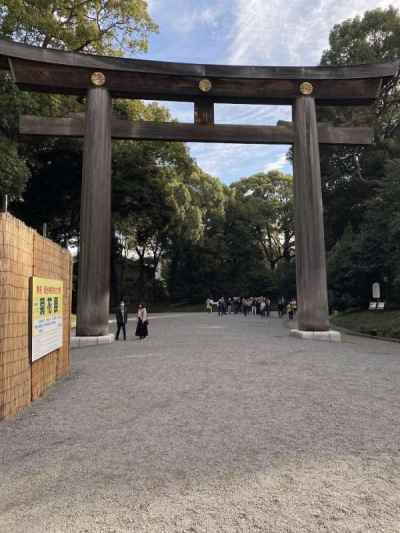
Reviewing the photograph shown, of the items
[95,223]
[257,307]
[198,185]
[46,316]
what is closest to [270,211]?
[198,185]

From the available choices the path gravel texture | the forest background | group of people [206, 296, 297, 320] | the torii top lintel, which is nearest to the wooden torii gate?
the torii top lintel

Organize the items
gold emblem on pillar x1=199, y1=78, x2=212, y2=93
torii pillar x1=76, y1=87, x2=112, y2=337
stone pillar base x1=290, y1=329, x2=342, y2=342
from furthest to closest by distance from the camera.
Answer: gold emblem on pillar x1=199, y1=78, x2=212, y2=93
stone pillar base x1=290, y1=329, x2=342, y2=342
torii pillar x1=76, y1=87, x2=112, y2=337

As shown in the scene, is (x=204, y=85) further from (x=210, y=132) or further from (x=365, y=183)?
(x=365, y=183)

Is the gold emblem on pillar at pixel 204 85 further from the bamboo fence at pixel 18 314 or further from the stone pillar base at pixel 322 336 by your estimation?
the bamboo fence at pixel 18 314

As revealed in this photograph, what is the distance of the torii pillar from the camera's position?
1034cm

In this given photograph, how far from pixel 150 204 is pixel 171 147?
4363 millimetres

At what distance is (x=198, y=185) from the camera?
118ft

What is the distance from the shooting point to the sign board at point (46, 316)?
4945 millimetres

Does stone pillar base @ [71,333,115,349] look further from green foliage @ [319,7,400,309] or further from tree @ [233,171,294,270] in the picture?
tree @ [233,171,294,270]

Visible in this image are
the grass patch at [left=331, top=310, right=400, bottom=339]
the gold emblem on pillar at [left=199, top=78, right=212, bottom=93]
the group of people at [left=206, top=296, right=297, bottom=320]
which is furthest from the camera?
the group of people at [left=206, top=296, right=297, bottom=320]

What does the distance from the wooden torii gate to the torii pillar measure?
27mm

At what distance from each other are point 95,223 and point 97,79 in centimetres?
416

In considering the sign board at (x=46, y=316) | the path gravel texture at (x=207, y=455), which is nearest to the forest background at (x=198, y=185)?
the sign board at (x=46, y=316)

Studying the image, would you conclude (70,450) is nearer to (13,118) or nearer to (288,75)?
(288,75)
